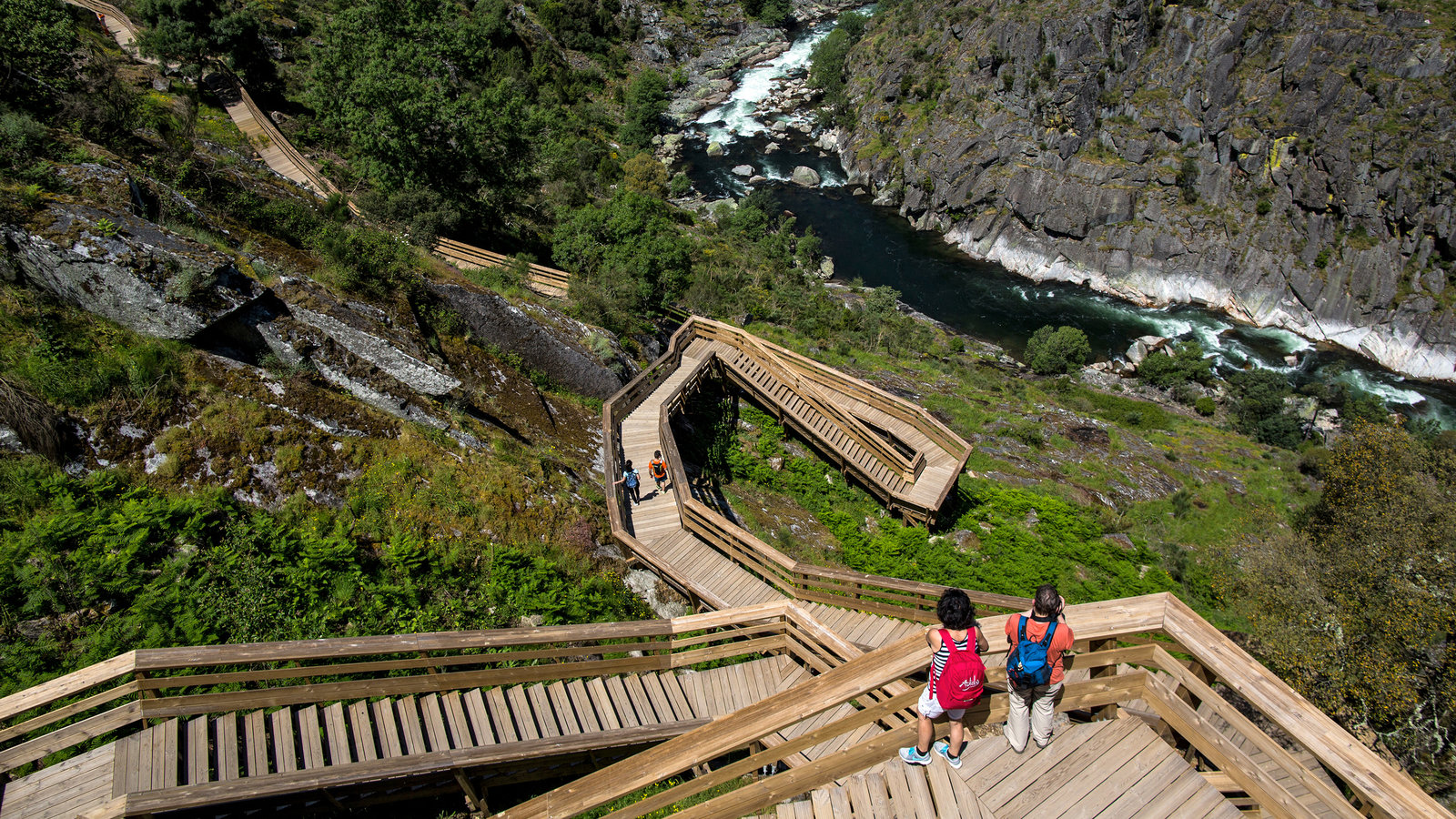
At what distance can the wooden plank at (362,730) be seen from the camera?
24.4 ft

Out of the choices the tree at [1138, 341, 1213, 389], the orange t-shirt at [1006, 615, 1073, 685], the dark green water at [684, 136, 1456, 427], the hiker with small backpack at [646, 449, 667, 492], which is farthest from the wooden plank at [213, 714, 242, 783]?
the tree at [1138, 341, 1213, 389]

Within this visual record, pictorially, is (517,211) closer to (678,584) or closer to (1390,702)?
(678,584)

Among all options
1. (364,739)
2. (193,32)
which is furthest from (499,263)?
(364,739)

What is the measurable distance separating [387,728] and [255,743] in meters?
1.26

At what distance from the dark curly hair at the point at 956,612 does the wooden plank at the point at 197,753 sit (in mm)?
7285

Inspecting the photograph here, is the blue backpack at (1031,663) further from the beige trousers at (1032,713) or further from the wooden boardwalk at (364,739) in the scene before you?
the wooden boardwalk at (364,739)

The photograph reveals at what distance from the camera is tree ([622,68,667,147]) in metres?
65.4

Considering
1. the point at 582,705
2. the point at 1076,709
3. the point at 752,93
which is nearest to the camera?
the point at 1076,709

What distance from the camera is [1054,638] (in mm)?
5227

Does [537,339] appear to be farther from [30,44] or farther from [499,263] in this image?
[30,44]

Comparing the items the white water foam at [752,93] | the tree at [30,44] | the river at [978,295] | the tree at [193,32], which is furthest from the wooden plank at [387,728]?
the white water foam at [752,93]

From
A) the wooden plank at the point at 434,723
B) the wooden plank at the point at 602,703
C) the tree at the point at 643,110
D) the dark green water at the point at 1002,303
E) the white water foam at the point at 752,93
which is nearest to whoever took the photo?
the wooden plank at the point at 434,723

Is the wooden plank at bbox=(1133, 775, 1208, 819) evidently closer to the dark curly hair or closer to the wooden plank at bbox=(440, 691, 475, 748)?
the dark curly hair

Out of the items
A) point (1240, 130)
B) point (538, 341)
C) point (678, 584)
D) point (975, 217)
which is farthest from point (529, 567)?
point (1240, 130)
